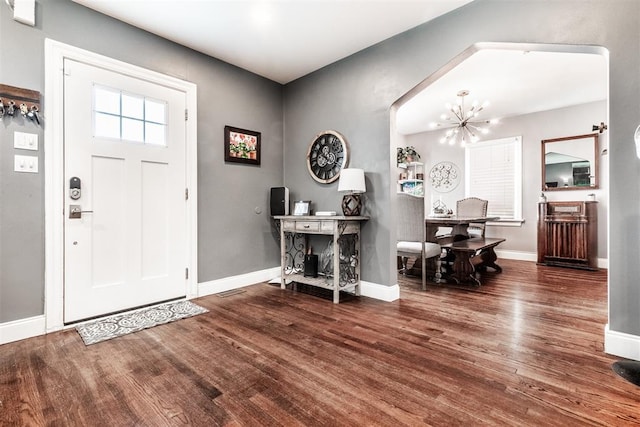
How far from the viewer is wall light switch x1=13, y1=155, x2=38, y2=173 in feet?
6.88

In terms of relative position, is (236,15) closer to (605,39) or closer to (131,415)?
(605,39)

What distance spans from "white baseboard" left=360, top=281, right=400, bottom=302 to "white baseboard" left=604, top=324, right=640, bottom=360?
1.55m

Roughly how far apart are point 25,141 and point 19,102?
0.27 meters

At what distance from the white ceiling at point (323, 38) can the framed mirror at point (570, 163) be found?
74 cm

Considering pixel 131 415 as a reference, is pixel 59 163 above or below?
above

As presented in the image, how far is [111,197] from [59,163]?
42 centimetres

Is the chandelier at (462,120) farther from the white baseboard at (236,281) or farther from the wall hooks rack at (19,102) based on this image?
the wall hooks rack at (19,102)

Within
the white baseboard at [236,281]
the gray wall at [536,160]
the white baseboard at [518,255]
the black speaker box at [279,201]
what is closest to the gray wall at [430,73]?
the black speaker box at [279,201]

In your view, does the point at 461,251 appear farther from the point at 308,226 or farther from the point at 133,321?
the point at 133,321

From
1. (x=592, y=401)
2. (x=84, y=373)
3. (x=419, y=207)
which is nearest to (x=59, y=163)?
(x=84, y=373)

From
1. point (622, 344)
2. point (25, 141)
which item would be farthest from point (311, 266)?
point (25, 141)

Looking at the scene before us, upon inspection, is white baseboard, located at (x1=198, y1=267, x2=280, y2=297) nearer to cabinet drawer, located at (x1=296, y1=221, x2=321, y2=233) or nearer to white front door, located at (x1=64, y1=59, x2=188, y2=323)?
white front door, located at (x1=64, y1=59, x2=188, y2=323)

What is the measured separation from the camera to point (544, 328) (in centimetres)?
225

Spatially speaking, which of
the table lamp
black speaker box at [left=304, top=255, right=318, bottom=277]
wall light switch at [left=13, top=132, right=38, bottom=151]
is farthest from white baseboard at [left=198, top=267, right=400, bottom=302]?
wall light switch at [left=13, top=132, right=38, bottom=151]
